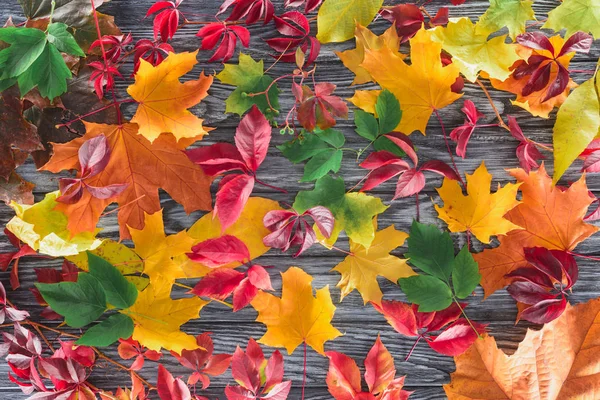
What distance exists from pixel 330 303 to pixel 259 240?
0.60 feet

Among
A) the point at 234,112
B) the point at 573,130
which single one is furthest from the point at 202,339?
the point at 573,130

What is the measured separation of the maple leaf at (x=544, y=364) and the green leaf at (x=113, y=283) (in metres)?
0.64

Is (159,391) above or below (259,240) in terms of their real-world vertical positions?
below

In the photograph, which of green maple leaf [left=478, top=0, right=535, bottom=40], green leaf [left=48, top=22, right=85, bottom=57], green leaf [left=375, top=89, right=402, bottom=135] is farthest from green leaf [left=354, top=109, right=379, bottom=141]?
green leaf [left=48, top=22, right=85, bottom=57]

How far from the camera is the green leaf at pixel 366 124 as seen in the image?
87 centimetres

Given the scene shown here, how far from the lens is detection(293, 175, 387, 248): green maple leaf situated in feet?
2.80

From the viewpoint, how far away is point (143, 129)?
84 centimetres

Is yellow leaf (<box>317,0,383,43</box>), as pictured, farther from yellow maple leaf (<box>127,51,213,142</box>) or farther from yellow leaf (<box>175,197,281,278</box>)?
yellow leaf (<box>175,197,281,278</box>)

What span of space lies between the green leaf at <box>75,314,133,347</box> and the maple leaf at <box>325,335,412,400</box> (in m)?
0.39

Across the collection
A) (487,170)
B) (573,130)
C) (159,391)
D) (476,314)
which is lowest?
(159,391)

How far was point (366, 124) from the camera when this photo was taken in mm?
867

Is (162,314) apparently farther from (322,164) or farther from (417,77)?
(417,77)

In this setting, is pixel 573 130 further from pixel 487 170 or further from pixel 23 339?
pixel 23 339

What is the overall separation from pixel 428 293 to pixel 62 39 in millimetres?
804
